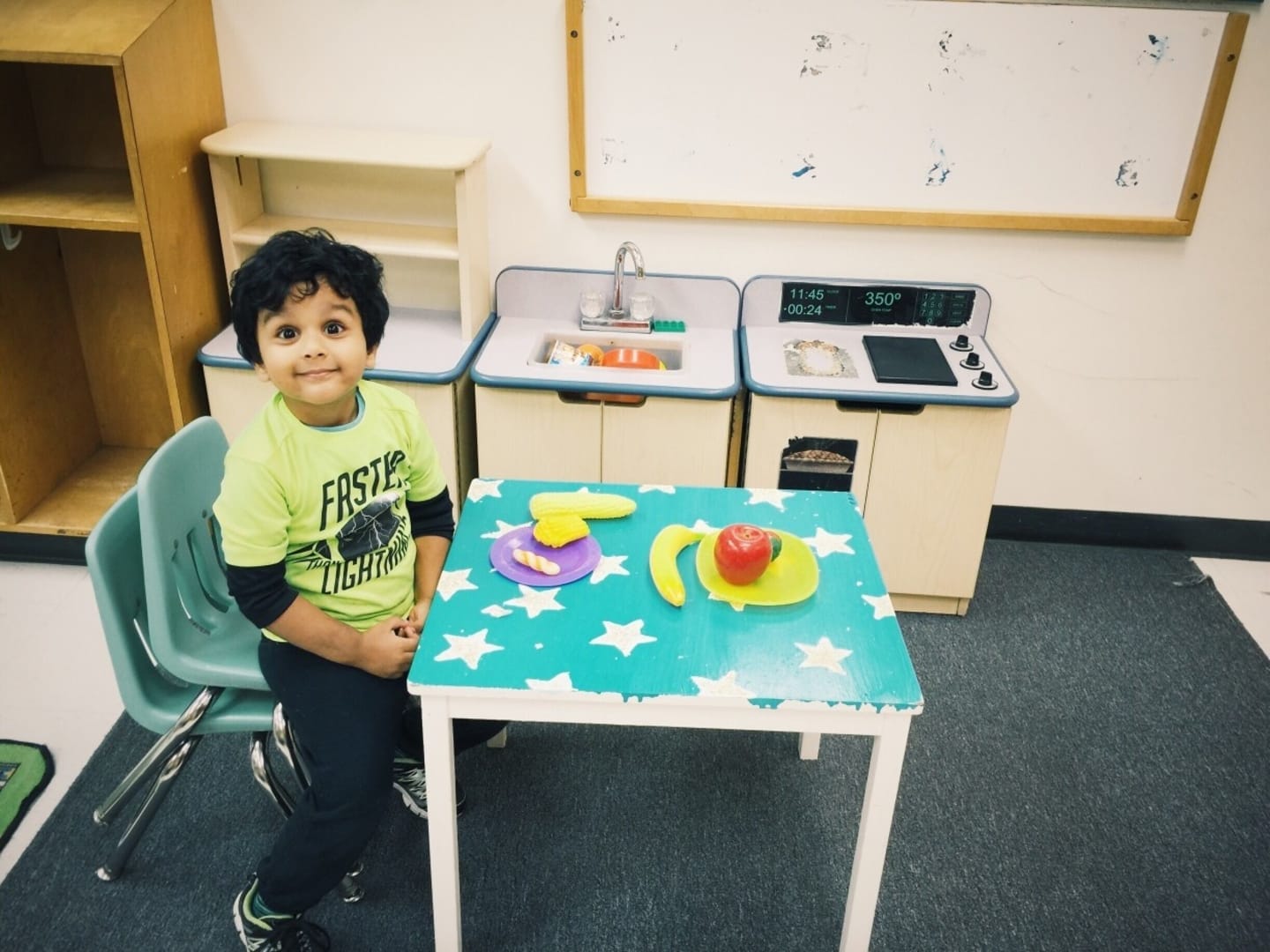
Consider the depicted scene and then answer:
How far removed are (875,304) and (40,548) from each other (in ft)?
7.41

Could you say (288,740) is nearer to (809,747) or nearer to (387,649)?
(387,649)

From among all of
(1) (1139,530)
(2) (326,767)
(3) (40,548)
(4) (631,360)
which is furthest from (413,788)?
(1) (1139,530)

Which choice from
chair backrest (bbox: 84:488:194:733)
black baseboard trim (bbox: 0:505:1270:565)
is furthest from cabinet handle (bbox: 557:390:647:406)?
black baseboard trim (bbox: 0:505:1270:565)

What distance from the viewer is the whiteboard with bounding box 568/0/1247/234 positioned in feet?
7.79

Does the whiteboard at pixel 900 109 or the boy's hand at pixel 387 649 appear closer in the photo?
the boy's hand at pixel 387 649

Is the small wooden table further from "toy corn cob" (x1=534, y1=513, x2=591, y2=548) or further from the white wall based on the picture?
the white wall

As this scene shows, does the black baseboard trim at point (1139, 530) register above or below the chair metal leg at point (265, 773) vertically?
below

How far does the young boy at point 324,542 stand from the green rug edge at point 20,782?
570mm

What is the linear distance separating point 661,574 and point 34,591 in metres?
1.87

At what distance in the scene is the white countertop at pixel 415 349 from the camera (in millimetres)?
2346

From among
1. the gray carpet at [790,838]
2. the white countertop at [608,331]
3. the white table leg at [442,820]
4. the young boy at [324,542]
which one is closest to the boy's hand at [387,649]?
the young boy at [324,542]

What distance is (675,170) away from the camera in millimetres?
2551

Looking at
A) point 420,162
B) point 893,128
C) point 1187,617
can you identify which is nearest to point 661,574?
point 420,162

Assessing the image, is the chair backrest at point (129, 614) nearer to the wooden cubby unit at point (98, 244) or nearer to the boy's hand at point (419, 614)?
the boy's hand at point (419, 614)
